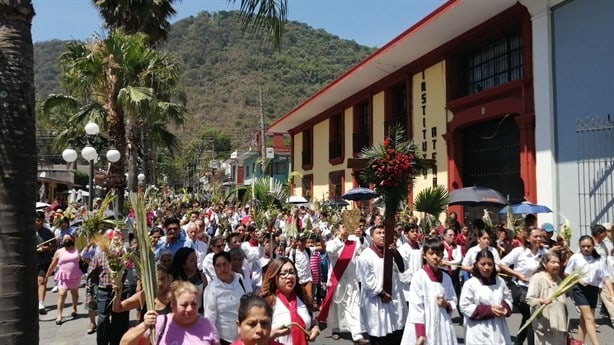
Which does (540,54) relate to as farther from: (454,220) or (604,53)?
(454,220)

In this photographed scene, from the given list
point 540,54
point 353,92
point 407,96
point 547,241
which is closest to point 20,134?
point 547,241

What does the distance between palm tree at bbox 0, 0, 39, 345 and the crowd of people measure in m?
0.77

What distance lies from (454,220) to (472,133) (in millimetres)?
3226

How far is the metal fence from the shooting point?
11609 mm

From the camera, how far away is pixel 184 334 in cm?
389

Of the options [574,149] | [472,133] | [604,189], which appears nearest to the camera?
[604,189]

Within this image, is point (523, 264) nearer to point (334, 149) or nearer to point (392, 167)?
point (392, 167)

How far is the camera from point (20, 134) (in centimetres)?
399

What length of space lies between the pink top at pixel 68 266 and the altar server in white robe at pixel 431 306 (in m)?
6.75

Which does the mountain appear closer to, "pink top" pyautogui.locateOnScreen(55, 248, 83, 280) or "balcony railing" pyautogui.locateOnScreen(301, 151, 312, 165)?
"balcony railing" pyautogui.locateOnScreen(301, 151, 312, 165)

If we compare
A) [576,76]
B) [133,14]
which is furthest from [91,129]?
[576,76]

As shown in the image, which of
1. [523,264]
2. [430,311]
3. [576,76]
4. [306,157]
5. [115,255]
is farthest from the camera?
[306,157]

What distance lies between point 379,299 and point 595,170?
7.74 metres

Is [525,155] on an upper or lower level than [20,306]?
upper
